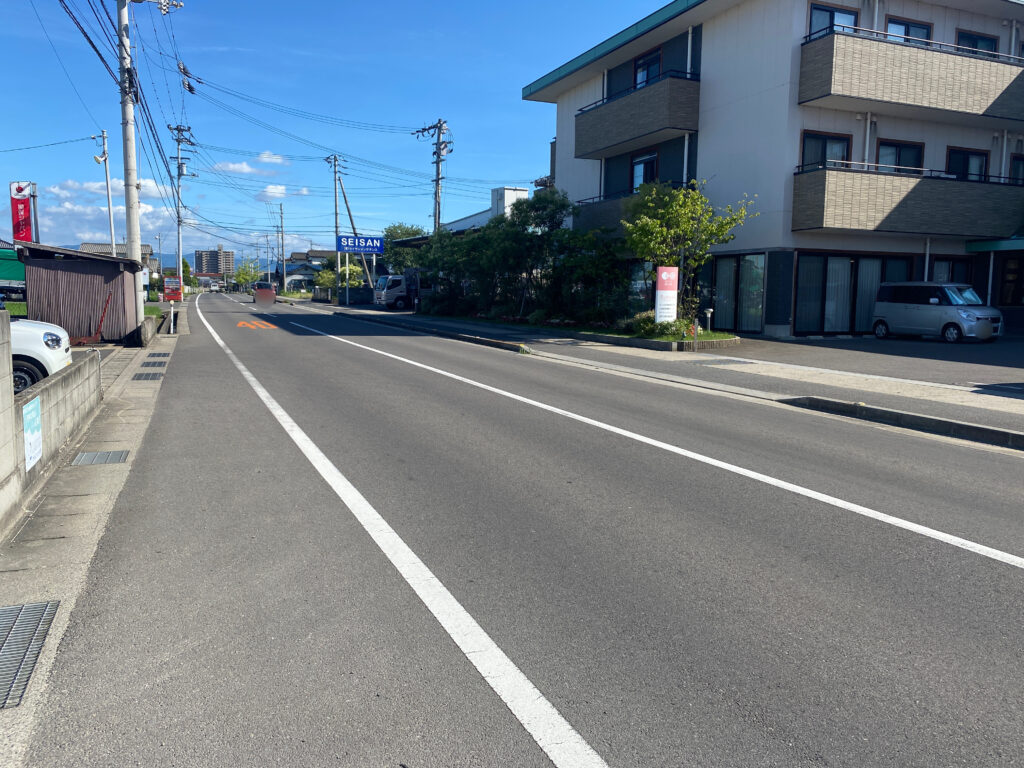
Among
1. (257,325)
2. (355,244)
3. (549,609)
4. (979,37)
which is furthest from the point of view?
(355,244)

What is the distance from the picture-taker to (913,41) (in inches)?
939

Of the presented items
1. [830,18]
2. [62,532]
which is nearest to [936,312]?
[830,18]

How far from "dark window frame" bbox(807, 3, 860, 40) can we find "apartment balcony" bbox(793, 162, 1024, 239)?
3780 mm

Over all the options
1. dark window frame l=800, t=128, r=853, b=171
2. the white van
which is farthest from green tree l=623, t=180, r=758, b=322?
the white van

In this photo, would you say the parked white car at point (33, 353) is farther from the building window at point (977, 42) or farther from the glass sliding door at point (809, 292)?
the building window at point (977, 42)

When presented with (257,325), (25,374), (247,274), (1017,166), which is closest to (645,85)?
(1017,166)

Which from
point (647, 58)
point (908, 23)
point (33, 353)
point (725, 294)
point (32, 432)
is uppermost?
point (647, 58)

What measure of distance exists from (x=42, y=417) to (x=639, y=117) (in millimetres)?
24236

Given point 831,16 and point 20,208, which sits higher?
point 831,16

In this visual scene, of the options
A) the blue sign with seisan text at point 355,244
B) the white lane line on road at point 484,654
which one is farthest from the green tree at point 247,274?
the white lane line on road at point 484,654

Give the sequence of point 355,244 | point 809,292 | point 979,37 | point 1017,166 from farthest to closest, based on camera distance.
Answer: point 355,244
point 1017,166
point 979,37
point 809,292

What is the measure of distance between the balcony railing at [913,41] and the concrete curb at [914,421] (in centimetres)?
1478

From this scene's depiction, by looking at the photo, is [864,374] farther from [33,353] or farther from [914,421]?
[33,353]

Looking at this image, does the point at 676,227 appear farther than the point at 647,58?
No
